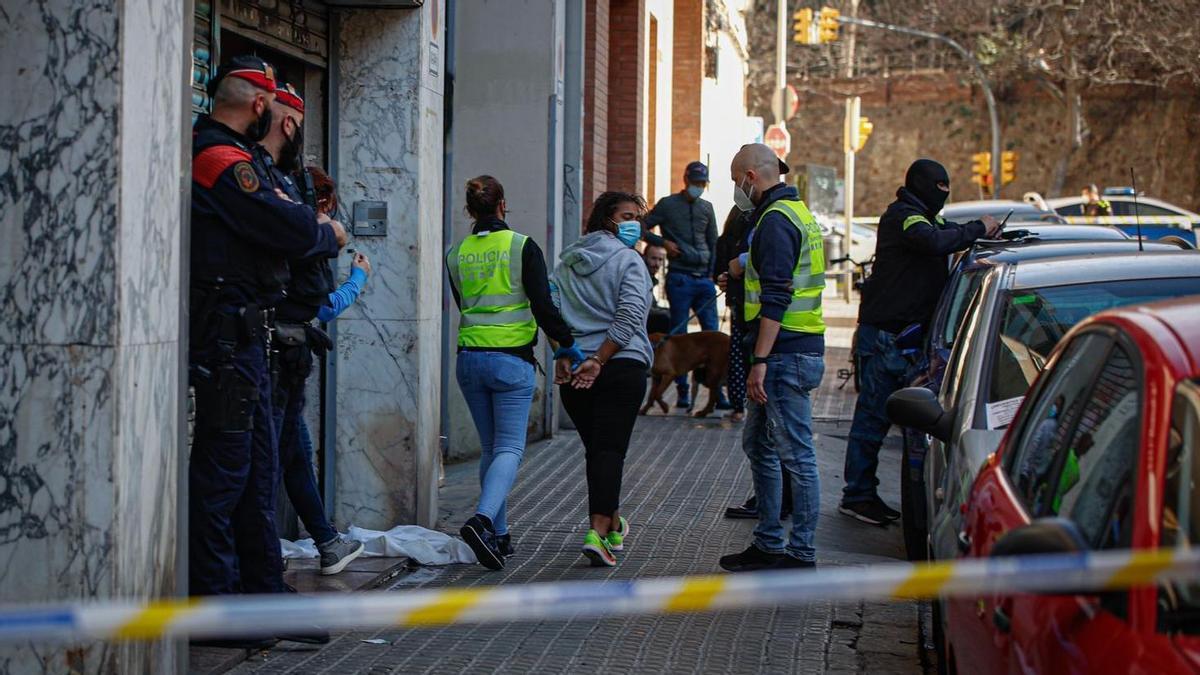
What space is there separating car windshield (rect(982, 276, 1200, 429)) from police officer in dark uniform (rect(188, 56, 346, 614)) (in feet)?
8.42

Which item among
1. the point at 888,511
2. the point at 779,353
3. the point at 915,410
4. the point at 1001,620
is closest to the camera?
the point at 1001,620

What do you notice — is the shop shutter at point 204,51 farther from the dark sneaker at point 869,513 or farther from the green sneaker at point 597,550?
the dark sneaker at point 869,513

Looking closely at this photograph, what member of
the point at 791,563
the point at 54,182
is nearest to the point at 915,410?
the point at 791,563

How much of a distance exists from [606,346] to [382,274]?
4.37 feet

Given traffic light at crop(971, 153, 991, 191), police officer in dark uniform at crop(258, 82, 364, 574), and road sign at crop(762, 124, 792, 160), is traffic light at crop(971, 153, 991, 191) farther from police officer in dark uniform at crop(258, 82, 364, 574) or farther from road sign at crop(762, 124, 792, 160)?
police officer in dark uniform at crop(258, 82, 364, 574)

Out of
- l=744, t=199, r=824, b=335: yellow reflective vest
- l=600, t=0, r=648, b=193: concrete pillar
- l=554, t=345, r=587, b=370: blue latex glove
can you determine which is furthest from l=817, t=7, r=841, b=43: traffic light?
l=554, t=345, r=587, b=370: blue latex glove

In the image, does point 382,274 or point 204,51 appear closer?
point 204,51

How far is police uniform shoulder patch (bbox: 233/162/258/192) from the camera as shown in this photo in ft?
18.8

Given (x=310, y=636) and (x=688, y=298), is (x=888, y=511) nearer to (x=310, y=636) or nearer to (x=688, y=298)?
(x=310, y=636)

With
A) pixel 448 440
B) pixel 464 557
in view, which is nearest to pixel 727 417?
pixel 448 440

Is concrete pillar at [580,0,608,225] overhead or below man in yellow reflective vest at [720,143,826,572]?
overhead

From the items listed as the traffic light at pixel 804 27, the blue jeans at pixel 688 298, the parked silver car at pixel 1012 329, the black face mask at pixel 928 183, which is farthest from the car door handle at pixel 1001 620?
the traffic light at pixel 804 27

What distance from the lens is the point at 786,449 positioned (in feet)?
24.7

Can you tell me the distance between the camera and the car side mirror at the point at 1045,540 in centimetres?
308
